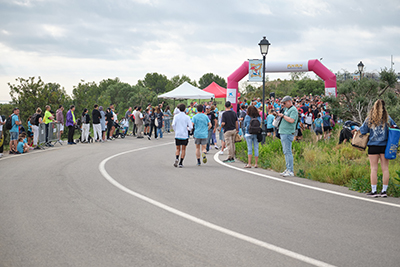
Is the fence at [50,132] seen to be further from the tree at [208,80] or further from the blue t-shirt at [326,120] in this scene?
the tree at [208,80]

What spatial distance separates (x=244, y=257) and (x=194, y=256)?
587mm

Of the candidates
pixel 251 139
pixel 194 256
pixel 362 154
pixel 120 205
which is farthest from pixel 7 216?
pixel 362 154

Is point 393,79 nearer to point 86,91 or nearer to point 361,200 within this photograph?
point 361,200

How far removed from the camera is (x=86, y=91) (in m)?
37.2

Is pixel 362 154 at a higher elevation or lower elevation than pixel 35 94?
lower

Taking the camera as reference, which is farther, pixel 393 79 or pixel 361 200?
pixel 393 79

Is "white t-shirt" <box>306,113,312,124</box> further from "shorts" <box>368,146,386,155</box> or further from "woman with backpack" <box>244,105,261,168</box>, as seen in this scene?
"shorts" <box>368,146,386,155</box>

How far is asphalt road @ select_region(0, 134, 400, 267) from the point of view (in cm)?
482

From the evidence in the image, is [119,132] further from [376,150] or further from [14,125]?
[376,150]

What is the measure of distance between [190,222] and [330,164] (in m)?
6.31

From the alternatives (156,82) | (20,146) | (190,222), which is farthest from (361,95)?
(156,82)

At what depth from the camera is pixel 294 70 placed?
90.1 feet

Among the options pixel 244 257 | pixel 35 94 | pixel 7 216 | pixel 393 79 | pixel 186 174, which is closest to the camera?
pixel 244 257

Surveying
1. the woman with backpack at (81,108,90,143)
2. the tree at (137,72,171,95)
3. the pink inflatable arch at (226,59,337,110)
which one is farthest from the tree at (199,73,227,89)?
the woman with backpack at (81,108,90,143)
